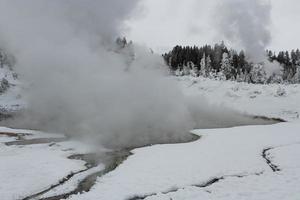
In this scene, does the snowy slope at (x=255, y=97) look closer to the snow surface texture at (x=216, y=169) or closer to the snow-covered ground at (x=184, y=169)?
the snow surface texture at (x=216, y=169)

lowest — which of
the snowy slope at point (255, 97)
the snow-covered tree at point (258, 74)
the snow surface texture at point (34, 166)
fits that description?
the snow surface texture at point (34, 166)

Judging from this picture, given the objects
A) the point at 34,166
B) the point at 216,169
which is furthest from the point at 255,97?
the point at 34,166

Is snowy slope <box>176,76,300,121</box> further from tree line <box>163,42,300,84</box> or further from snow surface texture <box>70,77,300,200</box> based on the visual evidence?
tree line <box>163,42,300,84</box>

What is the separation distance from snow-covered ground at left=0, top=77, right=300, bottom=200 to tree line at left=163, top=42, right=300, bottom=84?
7645 centimetres

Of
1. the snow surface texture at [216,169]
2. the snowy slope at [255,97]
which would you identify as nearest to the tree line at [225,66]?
the snowy slope at [255,97]

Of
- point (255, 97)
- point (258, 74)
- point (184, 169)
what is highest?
point (258, 74)

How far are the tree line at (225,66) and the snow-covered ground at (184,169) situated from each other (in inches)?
3010

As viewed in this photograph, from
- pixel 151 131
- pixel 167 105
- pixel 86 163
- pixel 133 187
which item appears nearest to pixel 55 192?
pixel 133 187

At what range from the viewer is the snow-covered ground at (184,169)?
16094 mm

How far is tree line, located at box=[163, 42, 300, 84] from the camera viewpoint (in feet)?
357

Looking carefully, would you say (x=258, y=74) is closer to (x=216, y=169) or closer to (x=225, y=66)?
(x=225, y=66)

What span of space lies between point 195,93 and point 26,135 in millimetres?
36004

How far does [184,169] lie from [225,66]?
9321 cm

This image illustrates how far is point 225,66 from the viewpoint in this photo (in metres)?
110
